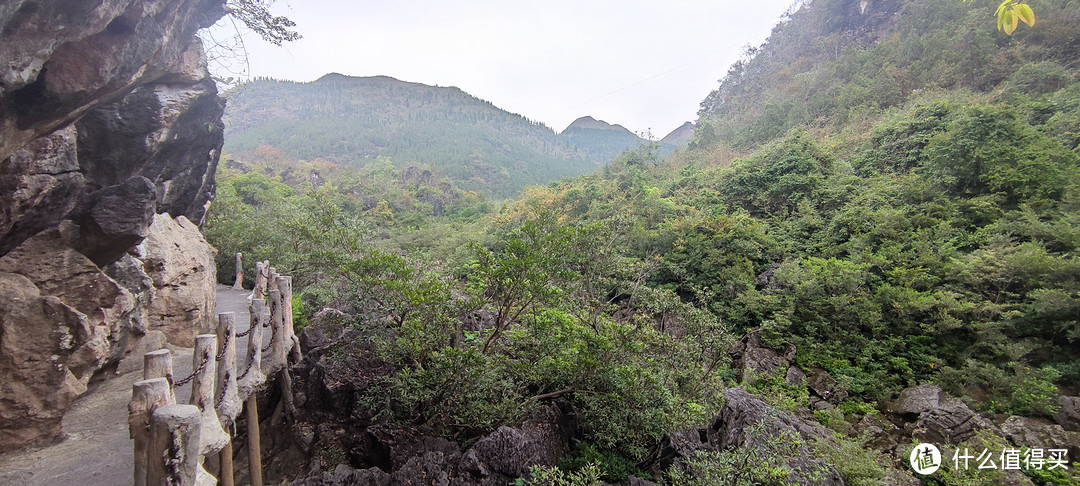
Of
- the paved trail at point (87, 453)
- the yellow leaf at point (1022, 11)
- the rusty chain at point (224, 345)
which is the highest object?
the yellow leaf at point (1022, 11)

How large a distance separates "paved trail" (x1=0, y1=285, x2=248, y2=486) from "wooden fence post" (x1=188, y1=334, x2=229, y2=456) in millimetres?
942

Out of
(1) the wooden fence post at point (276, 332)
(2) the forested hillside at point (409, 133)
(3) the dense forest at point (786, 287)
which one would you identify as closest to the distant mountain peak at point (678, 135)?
(2) the forested hillside at point (409, 133)

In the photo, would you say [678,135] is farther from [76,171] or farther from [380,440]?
[76,171]

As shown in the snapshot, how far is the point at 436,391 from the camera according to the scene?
543 cm

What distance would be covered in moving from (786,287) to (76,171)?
14153mm

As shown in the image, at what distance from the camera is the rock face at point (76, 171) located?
12.0ft

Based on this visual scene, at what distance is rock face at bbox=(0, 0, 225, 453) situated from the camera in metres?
3.66

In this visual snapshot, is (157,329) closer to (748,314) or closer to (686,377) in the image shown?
(686,377)

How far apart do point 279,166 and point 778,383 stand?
47097mm

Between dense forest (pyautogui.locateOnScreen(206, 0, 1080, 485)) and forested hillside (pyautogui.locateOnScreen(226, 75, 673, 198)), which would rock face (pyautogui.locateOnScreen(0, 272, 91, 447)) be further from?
forested hillside (pyautogui.locateOnScreen(226, 75, 673, 198))

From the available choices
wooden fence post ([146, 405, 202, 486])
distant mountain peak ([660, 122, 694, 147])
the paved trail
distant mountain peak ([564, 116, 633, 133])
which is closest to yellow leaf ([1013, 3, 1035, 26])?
wooden fence post ([146, 405, 202, 486])

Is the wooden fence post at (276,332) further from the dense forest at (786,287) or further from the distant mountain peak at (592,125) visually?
the distant mountain peak at (592,125)

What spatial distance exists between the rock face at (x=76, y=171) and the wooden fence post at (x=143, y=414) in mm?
2748

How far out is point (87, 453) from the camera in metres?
4.15
